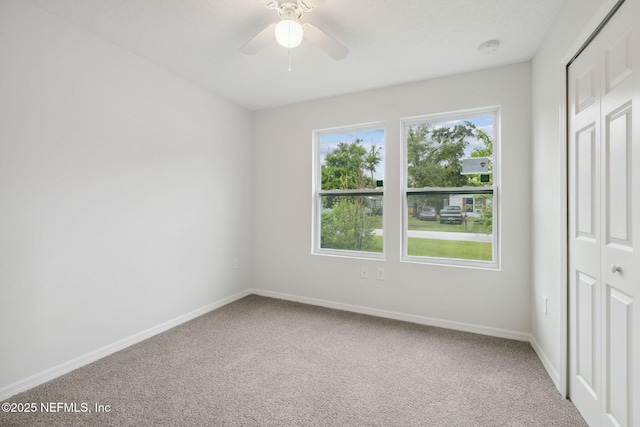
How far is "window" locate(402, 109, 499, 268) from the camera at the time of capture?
9.43 feet

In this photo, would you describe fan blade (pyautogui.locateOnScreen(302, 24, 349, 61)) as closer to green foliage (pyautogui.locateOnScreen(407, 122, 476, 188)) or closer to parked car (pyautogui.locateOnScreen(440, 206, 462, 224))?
green foliage (pyautogui.locateOnScreen(407, 122, 476, 188))

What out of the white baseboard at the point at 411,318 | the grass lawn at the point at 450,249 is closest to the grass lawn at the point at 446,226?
the grass lawn at the point at 450,249

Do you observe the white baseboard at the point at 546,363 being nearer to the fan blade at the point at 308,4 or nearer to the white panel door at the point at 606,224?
the white panel door at the point at 606,224

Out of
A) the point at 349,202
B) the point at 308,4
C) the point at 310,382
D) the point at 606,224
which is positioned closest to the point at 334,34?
the point at 308,4

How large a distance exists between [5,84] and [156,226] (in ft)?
4.60

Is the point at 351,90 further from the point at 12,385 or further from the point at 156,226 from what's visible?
the point at 12,385

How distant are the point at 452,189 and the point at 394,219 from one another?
0.66 metres

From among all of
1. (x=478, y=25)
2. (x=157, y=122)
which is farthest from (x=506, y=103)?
(x=157, y=122)

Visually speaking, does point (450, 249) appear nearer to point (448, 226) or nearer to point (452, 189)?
point (448, 226)

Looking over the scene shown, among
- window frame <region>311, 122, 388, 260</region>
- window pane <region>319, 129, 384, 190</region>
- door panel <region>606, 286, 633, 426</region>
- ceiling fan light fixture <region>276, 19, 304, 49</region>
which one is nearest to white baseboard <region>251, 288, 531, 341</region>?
window frame <region>311, 122, 388, 260</region>

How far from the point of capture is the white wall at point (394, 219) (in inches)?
105

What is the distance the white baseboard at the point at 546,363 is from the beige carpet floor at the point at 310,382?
42mm

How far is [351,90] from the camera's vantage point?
3.29 metres

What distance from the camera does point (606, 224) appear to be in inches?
57.4
